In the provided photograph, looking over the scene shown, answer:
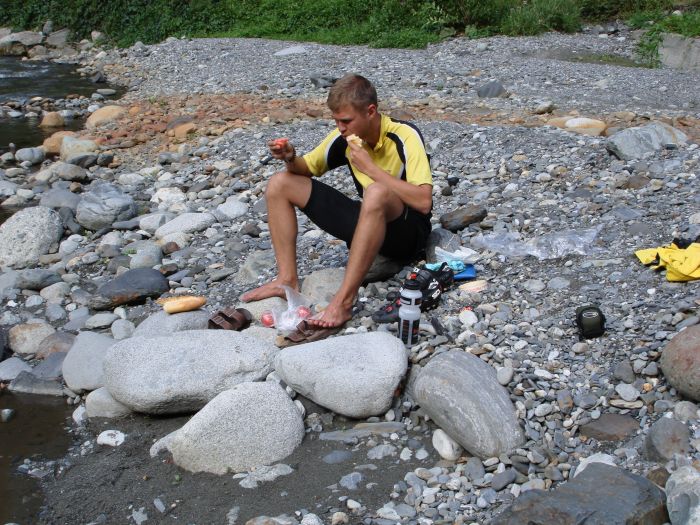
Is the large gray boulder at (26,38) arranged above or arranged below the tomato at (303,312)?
below

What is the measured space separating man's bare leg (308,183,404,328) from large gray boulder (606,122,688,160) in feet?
8.87

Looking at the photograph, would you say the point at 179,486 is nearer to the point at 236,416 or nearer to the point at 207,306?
the point at 236,416

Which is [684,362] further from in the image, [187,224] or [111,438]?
[187,224]

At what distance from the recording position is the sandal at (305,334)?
4766mm

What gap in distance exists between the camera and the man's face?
4832 mm

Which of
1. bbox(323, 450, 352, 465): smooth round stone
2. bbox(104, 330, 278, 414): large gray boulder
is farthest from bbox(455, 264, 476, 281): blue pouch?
bbox(323, 450, 352, 465): smooth round stone

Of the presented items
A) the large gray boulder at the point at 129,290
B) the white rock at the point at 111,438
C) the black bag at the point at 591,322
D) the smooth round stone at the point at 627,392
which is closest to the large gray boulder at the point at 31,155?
the large gray boulder at the point at 129,290

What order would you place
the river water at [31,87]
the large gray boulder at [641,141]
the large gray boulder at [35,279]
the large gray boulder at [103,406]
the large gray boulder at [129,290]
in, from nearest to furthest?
1. the large gray boulder at [103,406]
2. the large gray boulder at [129,290]
3. the large gray boulder at [35,279]
4. the large gray boulder at [641,141]
5. the river water at [31,87]

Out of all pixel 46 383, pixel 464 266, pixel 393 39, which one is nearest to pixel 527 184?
pixel 464 266

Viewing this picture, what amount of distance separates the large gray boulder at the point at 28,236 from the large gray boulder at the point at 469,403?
421 centimetres

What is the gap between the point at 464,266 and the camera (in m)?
5.12

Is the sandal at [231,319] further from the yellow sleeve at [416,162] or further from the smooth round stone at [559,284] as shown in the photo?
the smooth round stone at [559,284]

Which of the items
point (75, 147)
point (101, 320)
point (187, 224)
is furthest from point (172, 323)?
point (75, 147)

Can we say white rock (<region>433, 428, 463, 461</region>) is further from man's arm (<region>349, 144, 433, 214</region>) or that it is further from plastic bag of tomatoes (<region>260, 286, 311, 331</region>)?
man's arm (<region>349, 144, 433, 214</region>)
